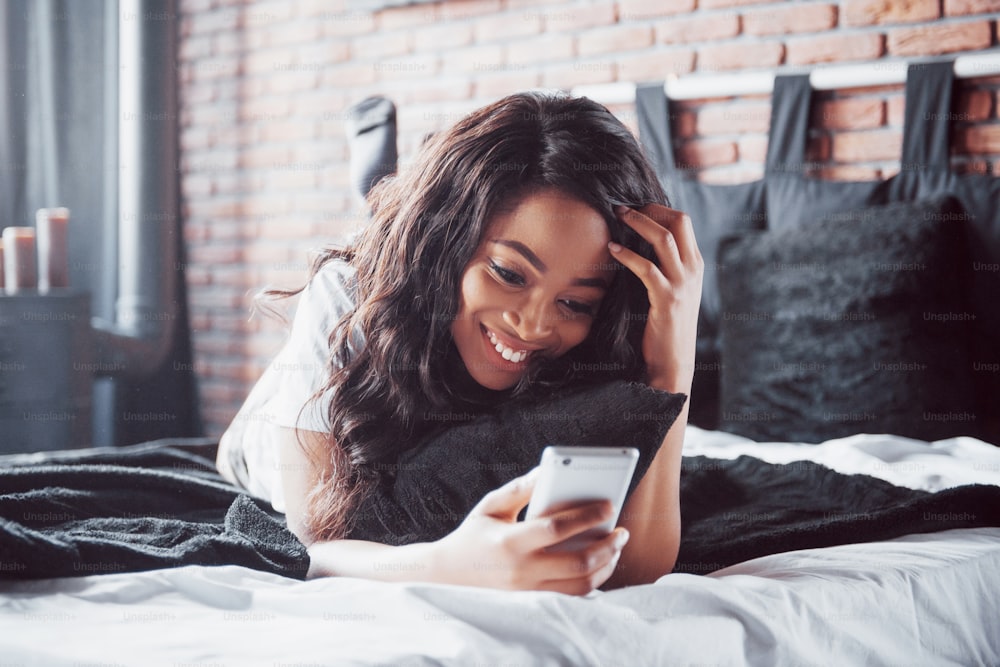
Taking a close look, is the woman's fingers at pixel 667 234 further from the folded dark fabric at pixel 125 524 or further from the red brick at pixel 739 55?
the red brick at pixel 739 55

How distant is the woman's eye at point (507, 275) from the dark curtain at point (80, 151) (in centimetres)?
221

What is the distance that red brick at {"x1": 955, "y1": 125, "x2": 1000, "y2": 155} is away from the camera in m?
1.99

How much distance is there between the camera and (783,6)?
7.29 feet

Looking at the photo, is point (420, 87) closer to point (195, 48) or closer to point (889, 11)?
point (195, 48)

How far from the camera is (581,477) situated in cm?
77

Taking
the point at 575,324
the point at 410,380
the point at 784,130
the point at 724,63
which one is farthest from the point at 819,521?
the point at 724,63

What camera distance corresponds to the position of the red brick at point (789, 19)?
7.11ft

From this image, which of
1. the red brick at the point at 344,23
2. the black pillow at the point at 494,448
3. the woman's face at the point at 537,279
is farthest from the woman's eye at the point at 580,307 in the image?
the red brick at the point at 344,23

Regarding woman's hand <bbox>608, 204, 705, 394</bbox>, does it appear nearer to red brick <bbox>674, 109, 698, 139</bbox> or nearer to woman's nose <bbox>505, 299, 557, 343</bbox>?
woman's nose <bbox>505, 299, 557, 343</bbox>

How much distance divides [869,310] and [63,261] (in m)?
1.98

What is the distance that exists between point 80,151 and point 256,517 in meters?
2.35

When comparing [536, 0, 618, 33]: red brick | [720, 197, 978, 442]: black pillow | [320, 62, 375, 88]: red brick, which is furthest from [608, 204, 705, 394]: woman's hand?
[320, 62, 375, 88]: red brick

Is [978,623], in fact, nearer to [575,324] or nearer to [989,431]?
[575,324]

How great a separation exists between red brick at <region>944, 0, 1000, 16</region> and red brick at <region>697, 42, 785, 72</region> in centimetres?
36
